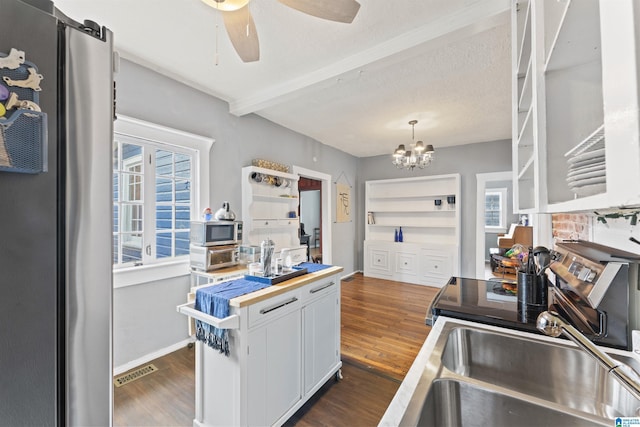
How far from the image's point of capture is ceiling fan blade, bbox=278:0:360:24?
1.33m

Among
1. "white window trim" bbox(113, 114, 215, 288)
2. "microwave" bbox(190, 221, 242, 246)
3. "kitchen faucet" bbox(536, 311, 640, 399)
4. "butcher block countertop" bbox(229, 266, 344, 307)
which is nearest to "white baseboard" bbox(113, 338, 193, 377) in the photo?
"white window trim" bbox(113, 114, 215, 288)

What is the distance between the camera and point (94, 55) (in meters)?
0.60

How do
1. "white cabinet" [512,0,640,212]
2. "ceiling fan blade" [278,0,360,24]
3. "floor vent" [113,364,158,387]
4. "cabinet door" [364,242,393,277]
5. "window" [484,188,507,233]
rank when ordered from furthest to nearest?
"window" [484,188,507,233] < "cabinet door" [364,242,393,277] < "floor vent" [113,364,158,387] < "ceiling fan blade" [278,0,360,24] < "white cabinet" [512,0,640,212]

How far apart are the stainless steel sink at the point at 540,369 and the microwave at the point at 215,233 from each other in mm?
2199

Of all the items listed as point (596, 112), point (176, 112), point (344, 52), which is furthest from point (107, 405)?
point (176, 112)

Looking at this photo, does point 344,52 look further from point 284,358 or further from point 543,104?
point 284,358

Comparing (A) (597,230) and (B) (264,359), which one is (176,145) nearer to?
(B) (264,359)

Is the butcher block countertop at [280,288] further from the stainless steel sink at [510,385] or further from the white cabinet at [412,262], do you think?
the white cabinet at [412,262]

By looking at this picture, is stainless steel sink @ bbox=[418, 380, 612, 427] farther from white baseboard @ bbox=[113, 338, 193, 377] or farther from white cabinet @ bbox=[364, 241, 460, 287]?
white cabinet @ bbox=[364, 241, 460, 287]

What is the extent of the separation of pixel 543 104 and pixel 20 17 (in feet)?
4.48

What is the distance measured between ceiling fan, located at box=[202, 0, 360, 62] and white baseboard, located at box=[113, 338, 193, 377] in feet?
8.94

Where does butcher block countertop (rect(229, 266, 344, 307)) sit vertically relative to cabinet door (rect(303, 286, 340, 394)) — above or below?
above

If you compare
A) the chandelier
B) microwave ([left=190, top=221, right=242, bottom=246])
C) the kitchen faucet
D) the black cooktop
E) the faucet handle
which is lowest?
the black cooktop

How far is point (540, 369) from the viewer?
102 centimetres
